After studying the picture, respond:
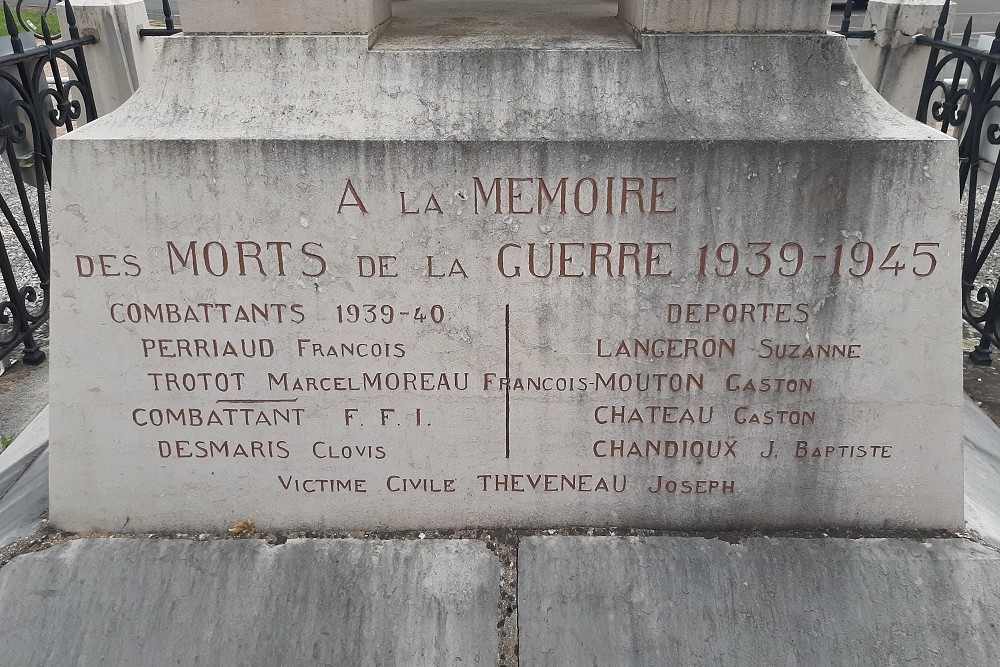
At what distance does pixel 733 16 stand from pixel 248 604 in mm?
2602

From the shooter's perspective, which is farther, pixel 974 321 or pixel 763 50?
pixel 974 321

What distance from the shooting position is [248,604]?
2559mm

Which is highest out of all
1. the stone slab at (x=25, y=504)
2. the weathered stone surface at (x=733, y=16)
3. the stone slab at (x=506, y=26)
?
the weathered stone surface at (x=733, y=16)

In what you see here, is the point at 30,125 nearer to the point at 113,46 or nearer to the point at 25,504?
the point at 113,46

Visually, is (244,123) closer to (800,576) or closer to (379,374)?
(379,374)

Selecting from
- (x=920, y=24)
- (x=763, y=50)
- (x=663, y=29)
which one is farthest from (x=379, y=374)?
(x=920, y=24)

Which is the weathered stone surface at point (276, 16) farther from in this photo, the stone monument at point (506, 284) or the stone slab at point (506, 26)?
the stone slab at point (506, 26)

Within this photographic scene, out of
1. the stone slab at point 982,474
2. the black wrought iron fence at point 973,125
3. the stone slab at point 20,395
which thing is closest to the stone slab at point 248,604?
the stone slab at point 20,395

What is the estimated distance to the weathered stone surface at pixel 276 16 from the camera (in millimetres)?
2521

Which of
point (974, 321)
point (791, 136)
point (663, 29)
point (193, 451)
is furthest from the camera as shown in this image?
point (974, 321)

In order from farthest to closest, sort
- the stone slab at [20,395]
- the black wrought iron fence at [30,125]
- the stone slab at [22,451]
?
the black wrought iron fence at [30,125], the stone slab at [20,395], the stone slab at [22,451]

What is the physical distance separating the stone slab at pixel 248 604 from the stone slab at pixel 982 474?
1.80m

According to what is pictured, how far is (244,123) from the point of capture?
2457 millimetres

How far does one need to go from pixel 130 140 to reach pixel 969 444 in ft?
11.5
